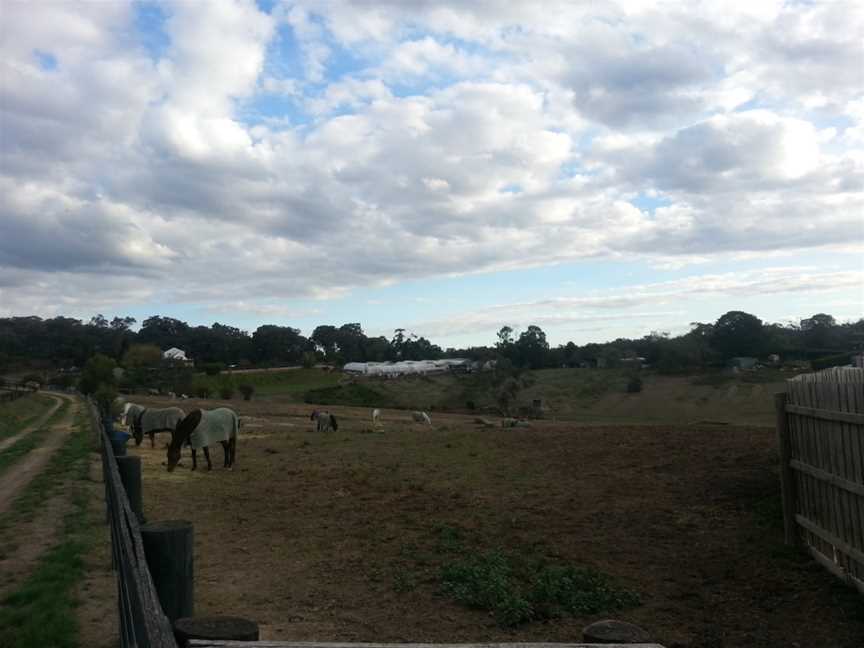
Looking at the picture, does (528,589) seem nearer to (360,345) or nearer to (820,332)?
(820,332)

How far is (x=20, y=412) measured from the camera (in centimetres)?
4256

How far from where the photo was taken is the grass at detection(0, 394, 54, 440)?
3159cm

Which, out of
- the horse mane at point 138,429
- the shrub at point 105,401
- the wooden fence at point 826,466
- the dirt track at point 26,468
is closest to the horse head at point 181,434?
the dirt track at point 26,468

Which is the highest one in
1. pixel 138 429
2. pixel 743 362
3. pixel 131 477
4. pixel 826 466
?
pixel 743 362

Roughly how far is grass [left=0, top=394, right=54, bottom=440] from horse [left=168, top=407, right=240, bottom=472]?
15.9 m

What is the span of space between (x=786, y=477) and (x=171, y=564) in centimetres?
711

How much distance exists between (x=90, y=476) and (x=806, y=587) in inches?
517

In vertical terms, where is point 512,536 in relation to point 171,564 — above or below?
below

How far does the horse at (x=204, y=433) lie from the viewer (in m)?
15.6

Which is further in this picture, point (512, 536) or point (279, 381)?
point (279, 381)

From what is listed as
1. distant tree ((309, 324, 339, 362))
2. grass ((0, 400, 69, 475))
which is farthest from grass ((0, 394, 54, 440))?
distant tree ((309, 324, 339, 362))

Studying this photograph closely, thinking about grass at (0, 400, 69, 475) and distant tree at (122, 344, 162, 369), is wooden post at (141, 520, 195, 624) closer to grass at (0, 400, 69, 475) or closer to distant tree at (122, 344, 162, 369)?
grass at (0, 400, 69, 475)

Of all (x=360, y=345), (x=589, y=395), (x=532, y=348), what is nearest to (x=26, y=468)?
(x=589, y=395)

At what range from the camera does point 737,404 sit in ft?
155
